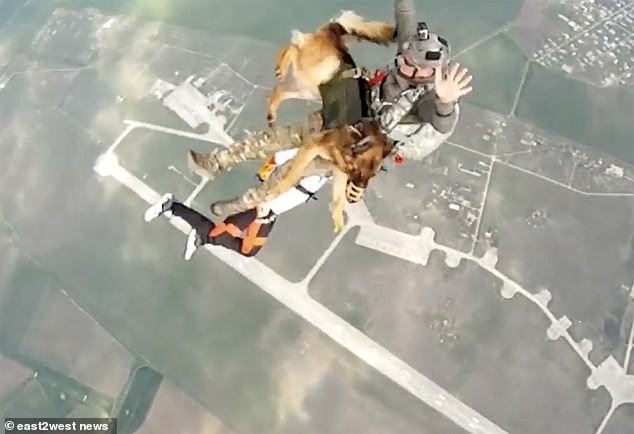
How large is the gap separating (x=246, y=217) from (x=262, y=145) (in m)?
0.24

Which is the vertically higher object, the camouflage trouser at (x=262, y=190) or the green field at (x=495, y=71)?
the camouflage trouser at (x=262, y=190)

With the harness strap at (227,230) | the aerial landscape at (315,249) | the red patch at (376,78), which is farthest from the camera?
the aerial landscape at (315,249)

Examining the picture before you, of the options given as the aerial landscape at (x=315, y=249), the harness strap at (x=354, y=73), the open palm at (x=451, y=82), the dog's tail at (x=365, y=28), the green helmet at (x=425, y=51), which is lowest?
the aerial landscape at (x=315, y=249)

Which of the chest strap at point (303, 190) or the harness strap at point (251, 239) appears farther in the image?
the harness strap at point (251, 239)

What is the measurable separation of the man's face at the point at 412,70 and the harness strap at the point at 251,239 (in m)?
0.45

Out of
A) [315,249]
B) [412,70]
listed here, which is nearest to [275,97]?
[412,70]

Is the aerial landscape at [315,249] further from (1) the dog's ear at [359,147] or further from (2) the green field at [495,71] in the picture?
(1) the dog's ear at [359,147]

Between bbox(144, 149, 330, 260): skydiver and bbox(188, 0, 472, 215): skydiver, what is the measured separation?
0.06 m

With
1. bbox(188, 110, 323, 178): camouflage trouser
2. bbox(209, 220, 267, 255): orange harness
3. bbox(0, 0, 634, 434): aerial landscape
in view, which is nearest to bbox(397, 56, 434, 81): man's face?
bbox(188, 110, 323, 178): camouflage trouser

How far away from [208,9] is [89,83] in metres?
0.31

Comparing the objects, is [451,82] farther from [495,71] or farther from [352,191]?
[495,71]

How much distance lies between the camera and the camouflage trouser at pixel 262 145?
1.21 meters

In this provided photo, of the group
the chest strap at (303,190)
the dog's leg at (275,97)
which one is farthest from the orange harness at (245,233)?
the dog's leg at (275,97)

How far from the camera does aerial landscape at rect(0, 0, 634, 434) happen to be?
1.61 meters
